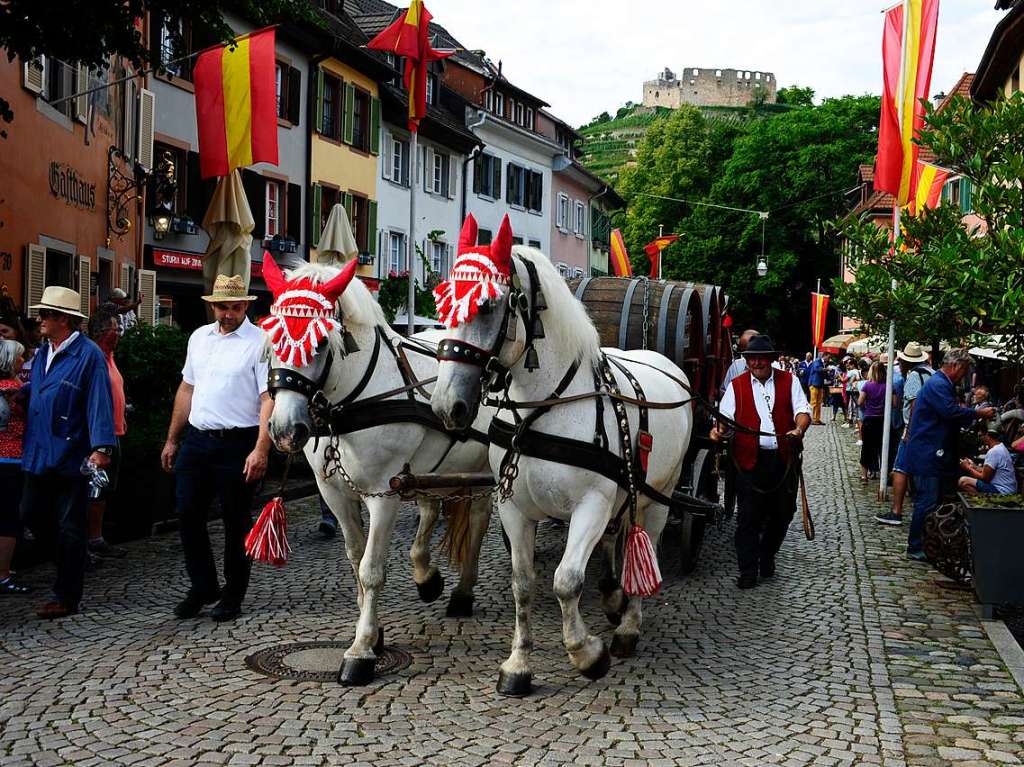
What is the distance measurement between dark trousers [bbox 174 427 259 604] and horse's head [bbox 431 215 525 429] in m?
2.28

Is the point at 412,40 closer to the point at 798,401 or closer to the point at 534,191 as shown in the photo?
the point at 798,401

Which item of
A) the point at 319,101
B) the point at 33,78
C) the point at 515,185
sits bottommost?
the point at 33,78

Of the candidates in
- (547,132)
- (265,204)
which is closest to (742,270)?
(547,132)

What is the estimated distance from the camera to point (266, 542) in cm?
589

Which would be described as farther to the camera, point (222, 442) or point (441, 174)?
point (441, 174)

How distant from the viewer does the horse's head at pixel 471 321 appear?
470cm

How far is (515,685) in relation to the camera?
5.23 m

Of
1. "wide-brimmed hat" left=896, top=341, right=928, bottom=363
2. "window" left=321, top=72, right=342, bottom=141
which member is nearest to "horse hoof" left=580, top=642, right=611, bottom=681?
"wide-brimmed hat" left=896, top=341, right=928, bottom=363

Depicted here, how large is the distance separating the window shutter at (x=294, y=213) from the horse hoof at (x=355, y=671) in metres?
21.1

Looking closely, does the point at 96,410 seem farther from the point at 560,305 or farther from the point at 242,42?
the point at 242,42

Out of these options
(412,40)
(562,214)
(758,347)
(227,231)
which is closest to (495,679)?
(758,347)

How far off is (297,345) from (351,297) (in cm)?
64

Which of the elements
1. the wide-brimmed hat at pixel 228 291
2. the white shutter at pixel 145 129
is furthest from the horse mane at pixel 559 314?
the white shutter at pixel 145 129

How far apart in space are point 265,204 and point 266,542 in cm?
1943
